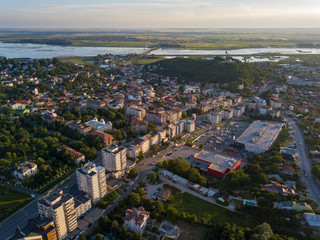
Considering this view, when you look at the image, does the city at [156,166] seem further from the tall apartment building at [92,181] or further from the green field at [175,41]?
the green field at [175,41]

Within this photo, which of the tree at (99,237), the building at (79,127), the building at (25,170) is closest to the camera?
the tree at (99,237)

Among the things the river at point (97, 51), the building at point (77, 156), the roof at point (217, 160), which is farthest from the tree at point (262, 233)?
the river at point (97, 51)

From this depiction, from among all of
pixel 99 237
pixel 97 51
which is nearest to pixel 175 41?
pixel 97 51

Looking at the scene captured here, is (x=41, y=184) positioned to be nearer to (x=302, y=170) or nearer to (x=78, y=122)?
(x=78, y=122)

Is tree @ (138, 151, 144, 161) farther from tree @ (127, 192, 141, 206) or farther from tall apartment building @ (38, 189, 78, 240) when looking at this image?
tall apartment building @ (38, 189, 78, 240)

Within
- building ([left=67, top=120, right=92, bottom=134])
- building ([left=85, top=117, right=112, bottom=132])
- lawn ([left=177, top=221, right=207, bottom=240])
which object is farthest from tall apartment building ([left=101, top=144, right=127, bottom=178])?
building ([left=85, top=117, right=112, bottom=132])
